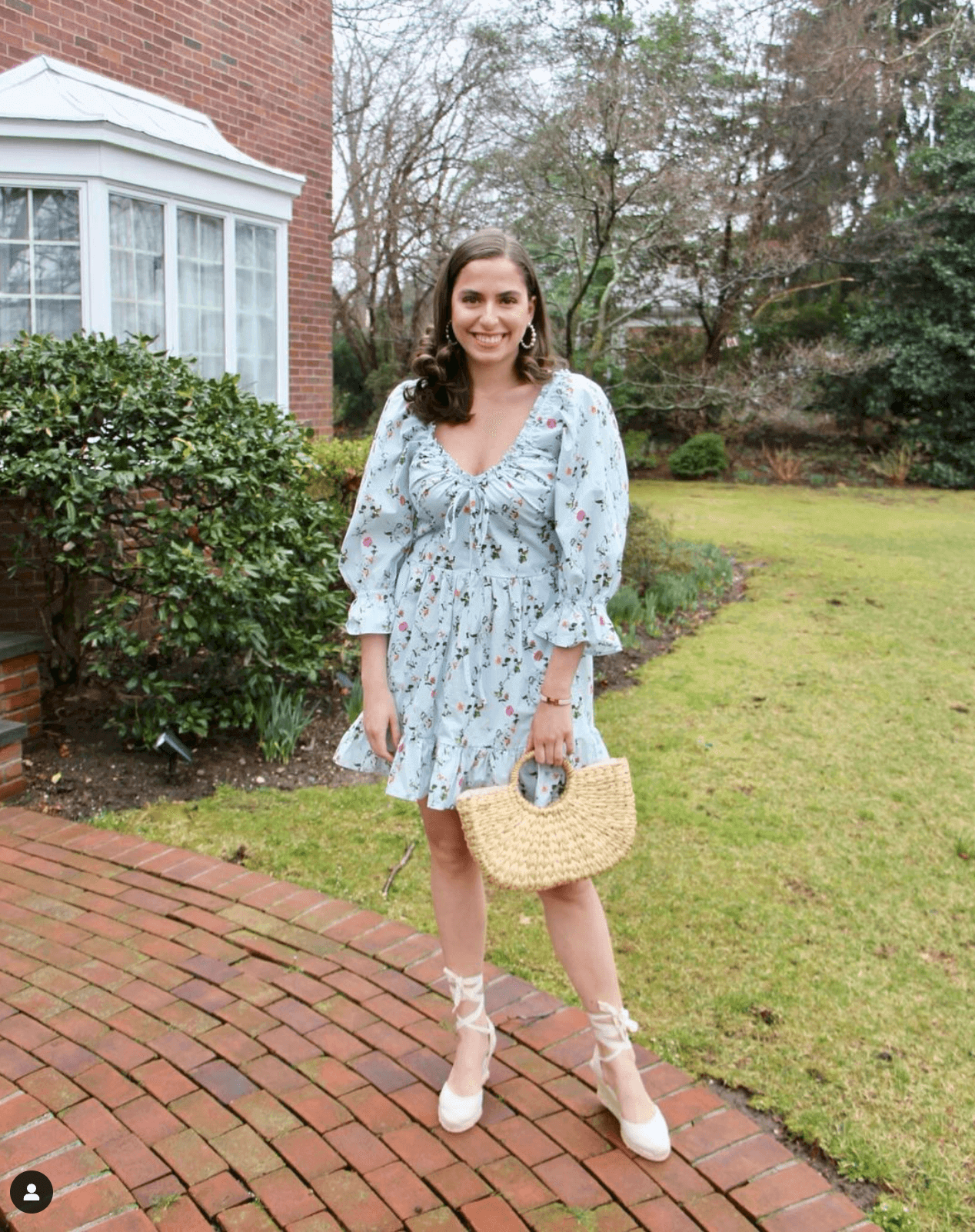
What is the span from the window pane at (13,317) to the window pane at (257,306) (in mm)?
1703

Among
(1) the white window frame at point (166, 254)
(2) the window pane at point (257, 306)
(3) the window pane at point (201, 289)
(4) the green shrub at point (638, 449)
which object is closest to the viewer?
(1) the white window frame at point (166, 254)

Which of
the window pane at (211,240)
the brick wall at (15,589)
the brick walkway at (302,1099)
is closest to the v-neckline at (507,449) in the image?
the brick walkway at (302,1099)

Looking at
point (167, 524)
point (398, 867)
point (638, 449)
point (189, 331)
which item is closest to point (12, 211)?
point (189, 331)

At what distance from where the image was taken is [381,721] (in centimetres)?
237

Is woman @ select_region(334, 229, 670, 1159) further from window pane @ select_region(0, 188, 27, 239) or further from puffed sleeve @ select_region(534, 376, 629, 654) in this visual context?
window pane @ select_region(0, 188, 27, 239)

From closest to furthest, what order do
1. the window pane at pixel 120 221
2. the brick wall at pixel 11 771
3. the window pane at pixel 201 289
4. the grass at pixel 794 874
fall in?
the grass at pixel 794 874 → the brick wall at pixel 11 771 → the window pane at pixel 120 221 → the window pane at pixel 201 289

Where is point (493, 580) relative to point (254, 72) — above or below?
below

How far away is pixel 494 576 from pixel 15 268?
18.6ft

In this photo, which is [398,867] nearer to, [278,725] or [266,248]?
[278,725]

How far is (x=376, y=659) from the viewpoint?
2391mm

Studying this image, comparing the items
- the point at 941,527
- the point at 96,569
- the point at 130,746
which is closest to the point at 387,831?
the point at 130,746

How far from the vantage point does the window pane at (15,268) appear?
6653 mm

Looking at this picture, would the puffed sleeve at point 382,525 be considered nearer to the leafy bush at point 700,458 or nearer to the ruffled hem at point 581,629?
the ruffled hem at point 581,629

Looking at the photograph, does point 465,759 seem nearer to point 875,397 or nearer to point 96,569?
point 96,569
